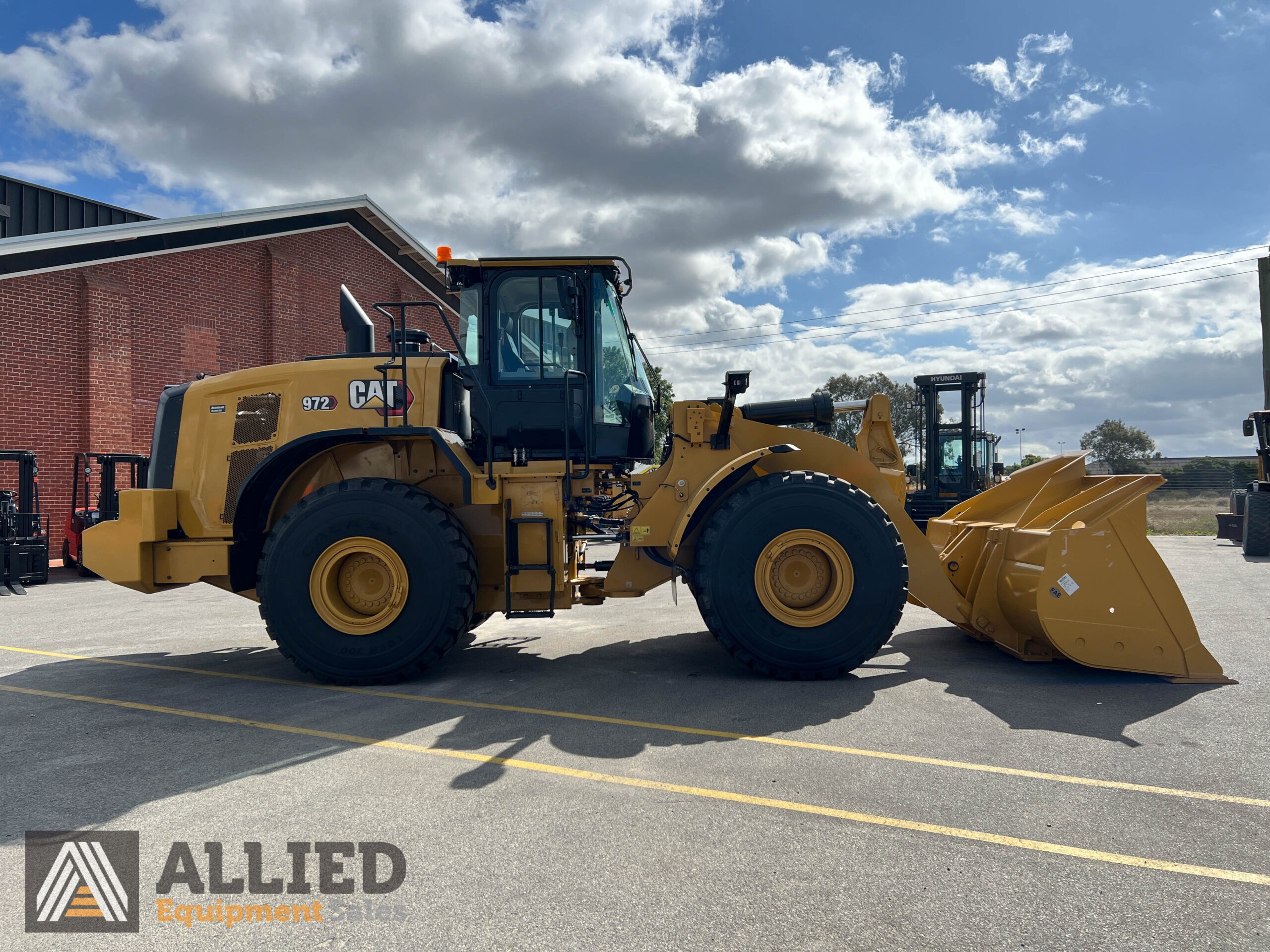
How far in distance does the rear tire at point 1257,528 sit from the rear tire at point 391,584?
1594 cm

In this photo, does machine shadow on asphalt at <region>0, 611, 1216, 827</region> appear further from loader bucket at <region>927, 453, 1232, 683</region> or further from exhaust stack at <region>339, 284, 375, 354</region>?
exhaust stack at <region>339, 284, 375, 354</region>

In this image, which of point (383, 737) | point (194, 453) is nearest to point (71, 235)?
point (194, 453)

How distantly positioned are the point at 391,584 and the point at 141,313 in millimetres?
13439

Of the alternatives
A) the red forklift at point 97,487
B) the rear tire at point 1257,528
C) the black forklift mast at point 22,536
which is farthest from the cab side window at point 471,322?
the rear tire at point 1257,528

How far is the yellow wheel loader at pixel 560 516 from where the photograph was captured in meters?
5.28

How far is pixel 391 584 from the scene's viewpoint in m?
5.50

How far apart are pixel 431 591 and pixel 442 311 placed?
1900 millimetres

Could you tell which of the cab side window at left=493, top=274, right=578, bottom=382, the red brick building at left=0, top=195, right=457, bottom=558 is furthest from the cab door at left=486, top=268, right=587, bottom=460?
the red brick building at left=0, top=195, right=457, bottom=558

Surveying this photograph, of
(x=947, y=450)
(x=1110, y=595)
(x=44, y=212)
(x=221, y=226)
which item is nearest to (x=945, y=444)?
(x=947, y=450)

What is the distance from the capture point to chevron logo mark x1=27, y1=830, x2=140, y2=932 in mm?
2553

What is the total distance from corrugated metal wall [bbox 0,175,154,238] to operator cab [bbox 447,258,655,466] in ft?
47.0

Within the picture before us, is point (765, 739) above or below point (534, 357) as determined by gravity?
below

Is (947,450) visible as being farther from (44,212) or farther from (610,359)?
(44,212)

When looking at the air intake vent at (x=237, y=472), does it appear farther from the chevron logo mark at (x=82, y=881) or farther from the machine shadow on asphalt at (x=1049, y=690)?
the machine shadow on asphalt at (x=1049, y=690)
